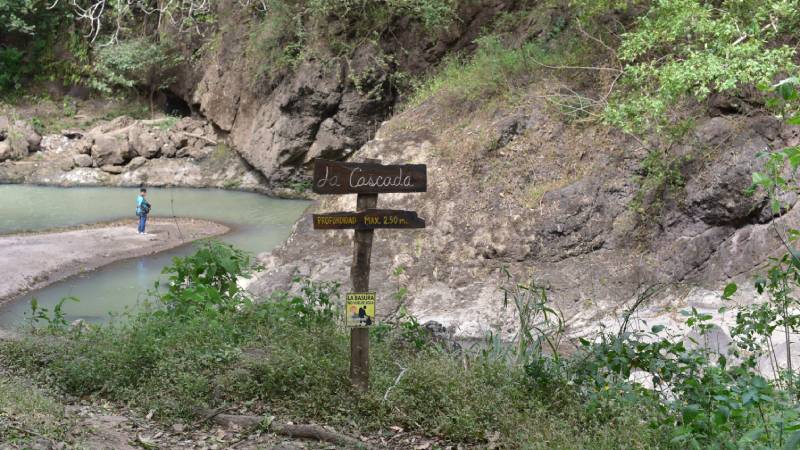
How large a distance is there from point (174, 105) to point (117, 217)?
9253mm

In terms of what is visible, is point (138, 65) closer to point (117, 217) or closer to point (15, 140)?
point (15, 140)

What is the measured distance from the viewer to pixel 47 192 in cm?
2308

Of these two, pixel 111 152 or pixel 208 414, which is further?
pixel 111 152

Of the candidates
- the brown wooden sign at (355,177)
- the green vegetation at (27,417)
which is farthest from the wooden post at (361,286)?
the green vegetation at (27,417)

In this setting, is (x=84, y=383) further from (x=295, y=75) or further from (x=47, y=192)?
(x=47, y=192)

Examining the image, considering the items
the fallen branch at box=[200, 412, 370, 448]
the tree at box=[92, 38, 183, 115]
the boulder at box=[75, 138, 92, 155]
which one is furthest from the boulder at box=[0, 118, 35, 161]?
the fallen branch at box=[200, 412, 370, 448]

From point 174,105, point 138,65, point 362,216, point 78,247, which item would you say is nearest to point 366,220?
point 362,216

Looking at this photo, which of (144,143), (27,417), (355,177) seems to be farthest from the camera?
(144,143)

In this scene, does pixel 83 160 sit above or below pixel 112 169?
above

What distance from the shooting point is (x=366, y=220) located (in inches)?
236

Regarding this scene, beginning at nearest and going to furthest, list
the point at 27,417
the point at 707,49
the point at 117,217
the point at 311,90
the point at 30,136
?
the point at 27,417 < the point at 707,49 < the point at 117,217 < the point at 311,90 < the point at 30,136

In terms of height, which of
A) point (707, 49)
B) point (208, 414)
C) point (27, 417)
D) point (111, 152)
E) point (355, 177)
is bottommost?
point (208, 414)

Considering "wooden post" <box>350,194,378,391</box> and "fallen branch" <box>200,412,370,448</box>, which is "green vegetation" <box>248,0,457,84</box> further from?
"fallen branch" <box>200,412,370,448</box>

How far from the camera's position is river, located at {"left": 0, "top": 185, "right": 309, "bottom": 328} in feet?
42.3
